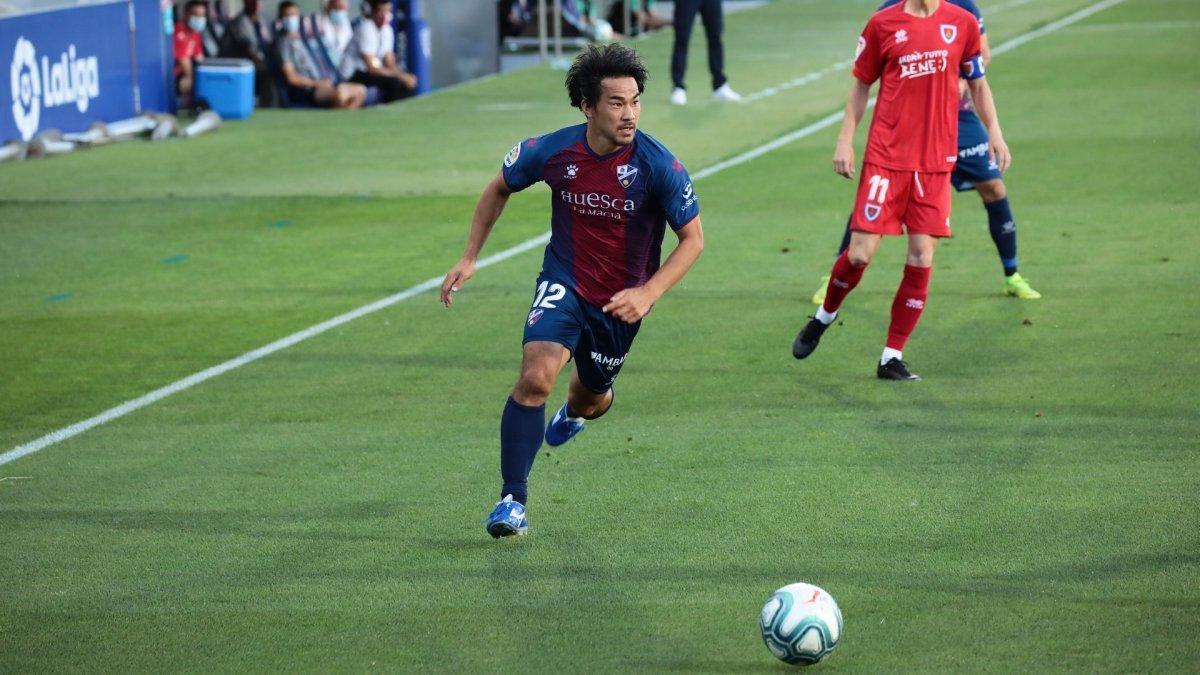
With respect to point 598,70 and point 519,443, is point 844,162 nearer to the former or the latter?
point 598,70

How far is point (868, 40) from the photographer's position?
29.5 feet

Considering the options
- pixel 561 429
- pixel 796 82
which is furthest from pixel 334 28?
pixel 561 429

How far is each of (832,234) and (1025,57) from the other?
1288 centimetres

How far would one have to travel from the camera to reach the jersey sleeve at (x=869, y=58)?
8938 mm

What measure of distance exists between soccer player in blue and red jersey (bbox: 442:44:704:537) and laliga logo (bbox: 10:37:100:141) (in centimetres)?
1341

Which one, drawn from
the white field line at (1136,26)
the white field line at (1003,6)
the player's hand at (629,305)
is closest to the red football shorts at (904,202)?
the player's hand at (629,305)

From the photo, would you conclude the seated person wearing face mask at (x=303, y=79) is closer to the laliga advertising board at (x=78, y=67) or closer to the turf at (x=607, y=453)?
the laliga advertising board at (x=78, y=67)

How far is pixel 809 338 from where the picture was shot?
933 centimetres

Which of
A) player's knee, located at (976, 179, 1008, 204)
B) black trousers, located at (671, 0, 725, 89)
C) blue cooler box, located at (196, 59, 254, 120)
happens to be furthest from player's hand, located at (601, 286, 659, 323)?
blue cooler box, located at (196, 59, 254, 120)

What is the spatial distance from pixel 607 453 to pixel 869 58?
109 inches

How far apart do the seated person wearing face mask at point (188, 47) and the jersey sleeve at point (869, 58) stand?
50.2 ft

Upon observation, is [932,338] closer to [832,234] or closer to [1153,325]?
[1153,325]

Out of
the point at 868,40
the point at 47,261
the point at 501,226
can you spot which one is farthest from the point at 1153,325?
the point at 47,261

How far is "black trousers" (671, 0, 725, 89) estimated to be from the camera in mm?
21469
